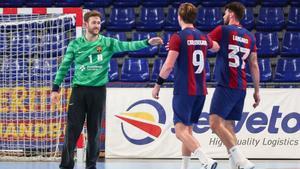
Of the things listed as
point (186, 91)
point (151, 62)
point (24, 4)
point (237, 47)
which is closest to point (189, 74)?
point (186, 91)

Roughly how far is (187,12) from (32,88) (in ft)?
14.1

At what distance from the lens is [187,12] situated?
6871 mm

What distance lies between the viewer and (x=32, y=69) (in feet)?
34.0

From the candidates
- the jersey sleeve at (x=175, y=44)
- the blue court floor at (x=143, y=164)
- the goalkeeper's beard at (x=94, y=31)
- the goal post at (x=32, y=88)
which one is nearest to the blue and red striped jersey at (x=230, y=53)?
the jersey sleeve at (x=175, y=44)

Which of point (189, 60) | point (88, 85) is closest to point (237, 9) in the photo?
point (189, 60)

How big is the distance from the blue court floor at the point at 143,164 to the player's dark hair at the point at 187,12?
9.57ft

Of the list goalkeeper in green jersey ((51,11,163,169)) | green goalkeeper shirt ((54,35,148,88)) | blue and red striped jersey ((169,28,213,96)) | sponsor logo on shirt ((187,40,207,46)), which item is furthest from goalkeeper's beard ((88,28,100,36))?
sponsor logo on shirt ((187,40,207,46))

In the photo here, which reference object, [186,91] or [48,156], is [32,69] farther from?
[186,91]

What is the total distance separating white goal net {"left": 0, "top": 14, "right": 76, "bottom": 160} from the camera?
10242 millimetres

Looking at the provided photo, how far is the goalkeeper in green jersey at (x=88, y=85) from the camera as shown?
7328mm

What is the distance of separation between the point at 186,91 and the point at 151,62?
7.51m

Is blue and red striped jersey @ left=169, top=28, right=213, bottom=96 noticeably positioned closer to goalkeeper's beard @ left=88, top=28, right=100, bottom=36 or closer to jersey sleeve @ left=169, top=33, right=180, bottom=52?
jersey sleeve @ left=169, top=33, right=180, bottom=52

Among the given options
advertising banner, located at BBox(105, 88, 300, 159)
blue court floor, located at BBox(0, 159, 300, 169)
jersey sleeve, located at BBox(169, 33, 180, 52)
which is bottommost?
blue court floor, located at BBox(0, 159, 300, 169)

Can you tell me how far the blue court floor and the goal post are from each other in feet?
1.97
